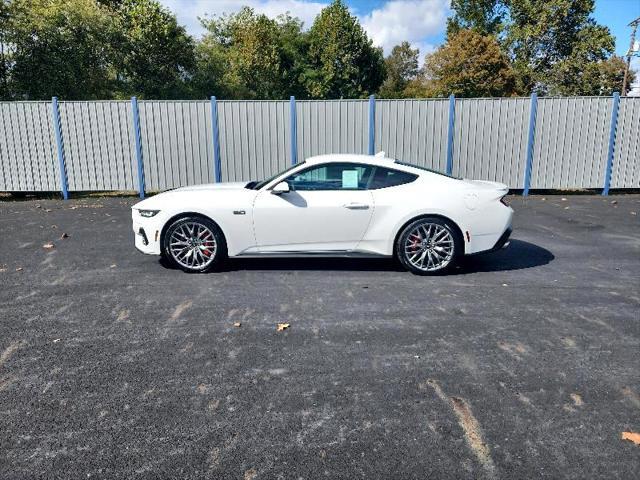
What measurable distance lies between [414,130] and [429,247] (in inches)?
307

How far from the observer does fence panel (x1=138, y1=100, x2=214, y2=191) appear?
43.5 ft

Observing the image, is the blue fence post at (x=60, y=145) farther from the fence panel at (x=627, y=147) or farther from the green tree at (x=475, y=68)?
the green tree at (x=475, y=68)

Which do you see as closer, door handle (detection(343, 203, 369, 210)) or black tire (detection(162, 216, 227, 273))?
door handle (detection(343, 203, 369, 210))

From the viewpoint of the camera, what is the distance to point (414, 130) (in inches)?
523

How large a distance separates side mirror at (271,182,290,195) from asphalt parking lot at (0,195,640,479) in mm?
1017

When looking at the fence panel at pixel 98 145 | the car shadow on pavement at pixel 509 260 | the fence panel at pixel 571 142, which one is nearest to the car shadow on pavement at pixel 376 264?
the car shadow on pavement at pixel 509 260

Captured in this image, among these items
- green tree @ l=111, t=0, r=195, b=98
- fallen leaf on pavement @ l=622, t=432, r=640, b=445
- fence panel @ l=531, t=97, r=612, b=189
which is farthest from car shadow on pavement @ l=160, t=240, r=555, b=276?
green tree @ l=111, t=0, r=195, b=98

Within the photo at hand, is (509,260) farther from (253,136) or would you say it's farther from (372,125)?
(253,136)

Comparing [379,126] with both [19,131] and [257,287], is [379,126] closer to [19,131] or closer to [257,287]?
[257,287]

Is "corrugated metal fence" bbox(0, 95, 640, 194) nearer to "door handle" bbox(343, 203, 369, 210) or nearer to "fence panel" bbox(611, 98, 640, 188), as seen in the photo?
"fence panel" bbox(611, 98, 640, 188)

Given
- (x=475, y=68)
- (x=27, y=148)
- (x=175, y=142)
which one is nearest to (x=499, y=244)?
(x=175, y=142)

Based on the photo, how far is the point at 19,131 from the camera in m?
13.3

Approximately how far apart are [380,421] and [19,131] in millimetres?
13617

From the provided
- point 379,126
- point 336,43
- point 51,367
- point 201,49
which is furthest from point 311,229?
point 336,43
